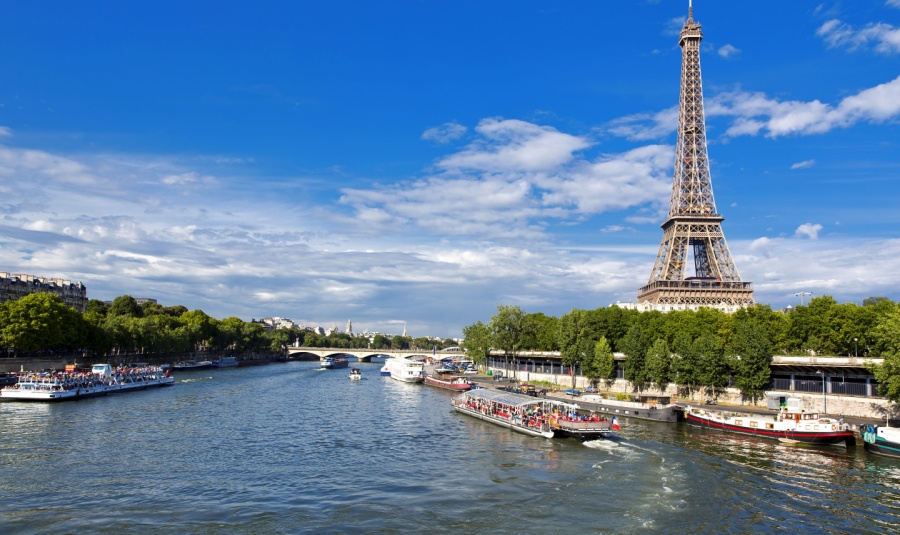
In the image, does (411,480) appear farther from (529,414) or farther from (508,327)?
(508,327)

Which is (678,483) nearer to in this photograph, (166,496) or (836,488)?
(836,488)

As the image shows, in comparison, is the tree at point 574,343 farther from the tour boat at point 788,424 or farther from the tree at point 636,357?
the tour boat at point 788,424

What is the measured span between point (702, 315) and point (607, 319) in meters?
17.6

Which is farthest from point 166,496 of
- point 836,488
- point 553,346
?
point 553,346

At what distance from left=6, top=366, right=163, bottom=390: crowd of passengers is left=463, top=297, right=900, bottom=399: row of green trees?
67.8m

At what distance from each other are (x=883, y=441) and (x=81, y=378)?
89844mm

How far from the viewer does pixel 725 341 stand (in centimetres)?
8881

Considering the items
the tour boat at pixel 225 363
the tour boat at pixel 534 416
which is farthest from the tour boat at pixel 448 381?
the tour boat at pixel 225 363

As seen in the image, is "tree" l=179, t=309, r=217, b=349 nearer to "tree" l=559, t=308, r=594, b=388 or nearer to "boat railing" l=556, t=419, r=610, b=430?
"tree" l=559, t=308, r=594, b=388

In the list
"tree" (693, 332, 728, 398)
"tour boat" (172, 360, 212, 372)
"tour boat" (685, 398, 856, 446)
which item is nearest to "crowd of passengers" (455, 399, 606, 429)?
"tour boat" (685, 398, 856, 446)

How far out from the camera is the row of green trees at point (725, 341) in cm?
7056

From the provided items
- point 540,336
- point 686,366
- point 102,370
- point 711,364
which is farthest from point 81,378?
point 540,336

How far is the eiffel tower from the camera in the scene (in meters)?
127

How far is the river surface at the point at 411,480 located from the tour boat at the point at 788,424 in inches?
50.0
